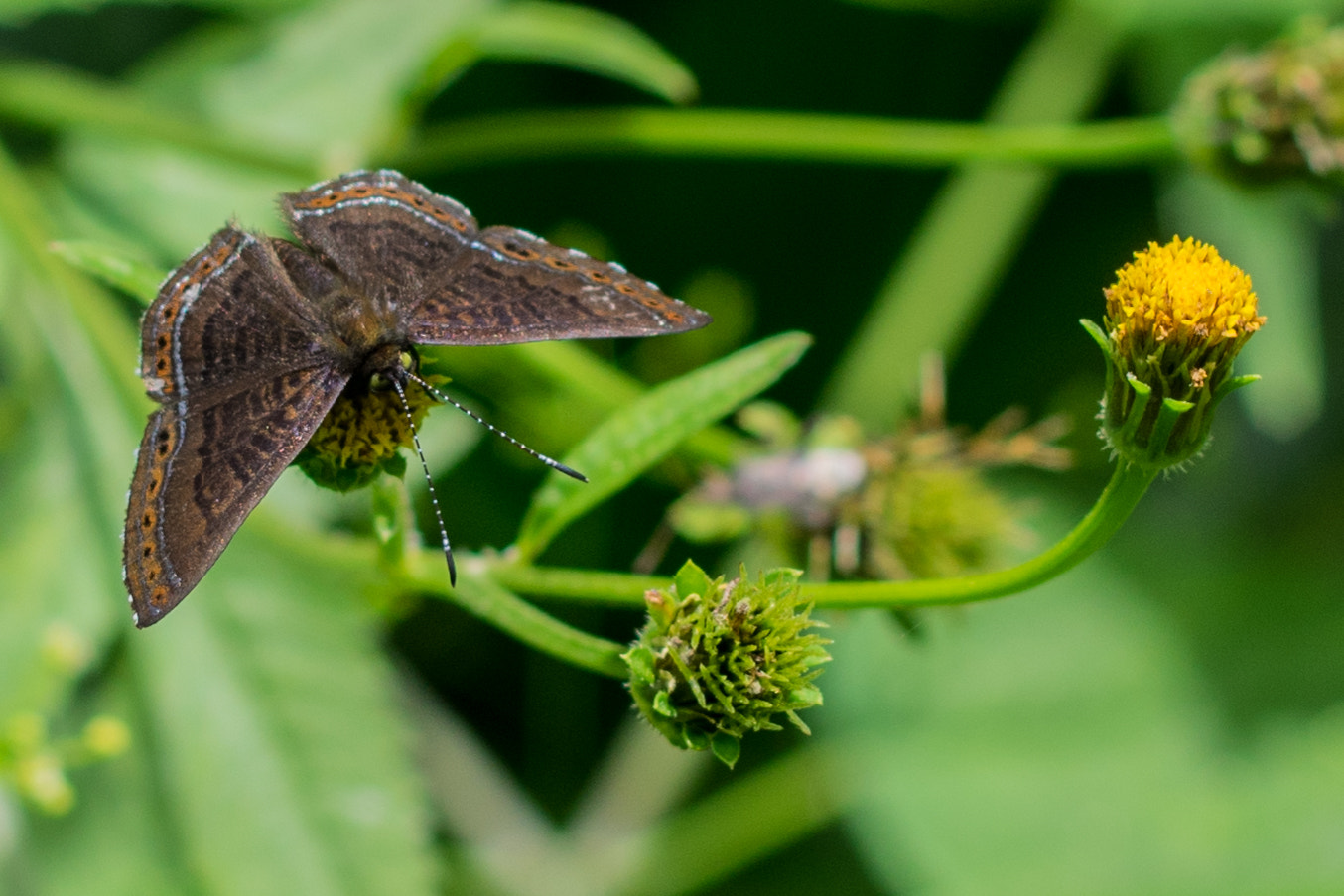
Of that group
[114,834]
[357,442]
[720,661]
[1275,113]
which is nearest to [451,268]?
[357,442]

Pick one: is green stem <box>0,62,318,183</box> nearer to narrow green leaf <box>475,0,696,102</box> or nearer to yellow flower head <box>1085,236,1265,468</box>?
narrow green leaf <box>475,0,696,102</box>

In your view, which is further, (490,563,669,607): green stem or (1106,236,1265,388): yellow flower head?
(490,563,669,607): green stem

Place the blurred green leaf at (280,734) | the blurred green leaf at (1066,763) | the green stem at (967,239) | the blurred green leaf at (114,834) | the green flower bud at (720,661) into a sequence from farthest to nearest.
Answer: the green stem at (967,239), the blurred green leaf at (1066,763), the blurred green leaf at (114,834), the blurred green leaf at (280,734), the green flower bud at (720,661)

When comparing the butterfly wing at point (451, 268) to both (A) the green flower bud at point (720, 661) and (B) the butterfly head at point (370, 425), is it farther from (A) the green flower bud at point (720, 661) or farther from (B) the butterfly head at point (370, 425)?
(A) the green flower bud at point (720, 661)

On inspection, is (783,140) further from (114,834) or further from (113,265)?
(114,834)

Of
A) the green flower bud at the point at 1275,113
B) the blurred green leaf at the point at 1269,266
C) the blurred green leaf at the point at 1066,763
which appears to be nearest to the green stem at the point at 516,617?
the blurred green leaf at the point at 1066,763

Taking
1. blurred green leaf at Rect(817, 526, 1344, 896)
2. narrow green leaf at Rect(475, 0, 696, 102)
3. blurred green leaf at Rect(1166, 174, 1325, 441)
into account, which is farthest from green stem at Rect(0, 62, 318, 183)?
blurred green leaf at Rect(1166, 174, 1325, 441)
